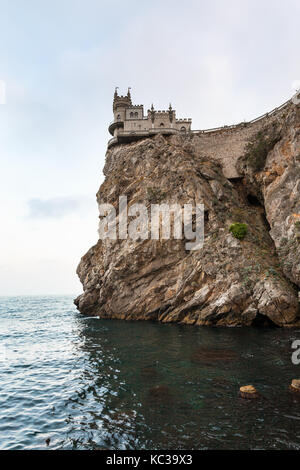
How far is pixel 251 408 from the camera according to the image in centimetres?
1120

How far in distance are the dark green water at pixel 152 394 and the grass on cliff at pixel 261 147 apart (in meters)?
A: 21.0

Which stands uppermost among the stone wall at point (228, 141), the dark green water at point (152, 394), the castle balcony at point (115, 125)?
the castle balcony at point (115, 125)

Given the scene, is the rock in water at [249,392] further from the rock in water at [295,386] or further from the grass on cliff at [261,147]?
the grass on cliff at [261,147]

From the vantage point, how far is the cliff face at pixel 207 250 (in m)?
28.2

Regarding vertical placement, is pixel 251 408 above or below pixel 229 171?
below

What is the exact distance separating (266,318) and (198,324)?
6549 millimetres

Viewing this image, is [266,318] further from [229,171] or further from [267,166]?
[229,171]

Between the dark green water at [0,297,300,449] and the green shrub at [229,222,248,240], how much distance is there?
11677mm

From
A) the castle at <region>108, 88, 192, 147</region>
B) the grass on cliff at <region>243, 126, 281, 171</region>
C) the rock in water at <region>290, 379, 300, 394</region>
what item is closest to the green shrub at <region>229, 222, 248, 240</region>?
the grass on cliff at <region>243, 126, 281, 171</region>

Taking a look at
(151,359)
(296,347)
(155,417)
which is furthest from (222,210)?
(155,417)

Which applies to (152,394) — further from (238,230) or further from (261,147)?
(261,147)

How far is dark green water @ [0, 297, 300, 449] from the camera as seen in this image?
9547 millimetres

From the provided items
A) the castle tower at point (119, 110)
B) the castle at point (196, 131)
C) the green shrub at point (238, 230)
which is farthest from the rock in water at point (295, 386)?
the castle tower at point (119, 110)

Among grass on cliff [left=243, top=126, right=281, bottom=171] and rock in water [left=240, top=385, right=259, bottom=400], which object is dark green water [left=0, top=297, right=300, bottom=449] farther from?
grass on cliff [left=243, top=126, right=281, bottom=171]
